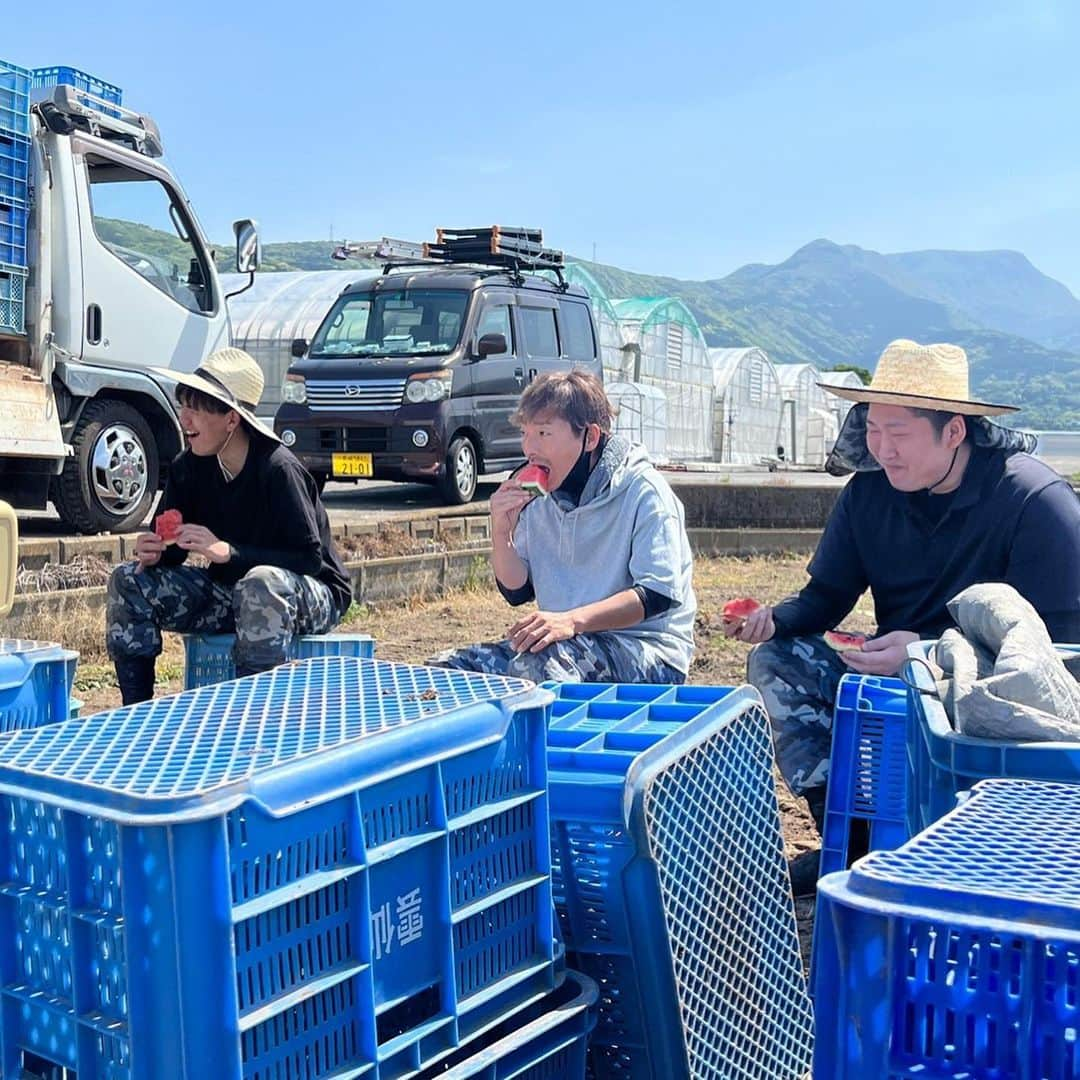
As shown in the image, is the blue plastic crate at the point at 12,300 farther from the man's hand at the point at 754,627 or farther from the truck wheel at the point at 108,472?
the man's hand at the point at 754,627

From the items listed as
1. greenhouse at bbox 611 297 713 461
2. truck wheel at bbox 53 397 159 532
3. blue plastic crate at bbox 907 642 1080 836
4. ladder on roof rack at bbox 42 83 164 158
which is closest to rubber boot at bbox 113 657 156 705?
blue plastic crate at bbox 907 642 1080 836

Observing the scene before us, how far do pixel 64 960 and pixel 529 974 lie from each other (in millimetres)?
650

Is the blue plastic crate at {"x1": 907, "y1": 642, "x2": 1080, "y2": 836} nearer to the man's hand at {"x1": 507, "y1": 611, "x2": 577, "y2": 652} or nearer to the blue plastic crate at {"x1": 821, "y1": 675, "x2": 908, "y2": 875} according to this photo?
the blue plastic crate at {"x1": 821, "y1": 675, "x2": 908, "y2": 875}

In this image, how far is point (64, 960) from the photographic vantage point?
1499mm

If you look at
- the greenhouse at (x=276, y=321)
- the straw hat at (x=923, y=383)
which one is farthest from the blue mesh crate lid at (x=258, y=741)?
the greenhouse at (x=276, y=321)

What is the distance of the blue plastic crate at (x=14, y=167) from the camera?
6891 millimetres

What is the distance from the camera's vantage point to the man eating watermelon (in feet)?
10.4

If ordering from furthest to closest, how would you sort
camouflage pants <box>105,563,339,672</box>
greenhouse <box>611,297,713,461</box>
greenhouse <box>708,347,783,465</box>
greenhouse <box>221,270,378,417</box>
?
greenhouse <box>708,347,783,465</box>
greenhouse <box>611,297,713,461</box>
greenhouse <box>221,270,378,417</box>
camouflage pants <box>105,563,339,672</box>

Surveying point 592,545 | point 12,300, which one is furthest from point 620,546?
point 12,300

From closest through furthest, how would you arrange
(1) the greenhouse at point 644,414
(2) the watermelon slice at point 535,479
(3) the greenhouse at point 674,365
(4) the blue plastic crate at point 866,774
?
1. (4) the blue plastic crate at point 866,774
2. (2) the watermelon slice at point 535,479
3. (1) the greenhouse at point 644,414
4. (3) the greenhouse at point 674,365

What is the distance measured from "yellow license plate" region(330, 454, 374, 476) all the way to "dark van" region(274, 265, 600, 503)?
1 centimetres

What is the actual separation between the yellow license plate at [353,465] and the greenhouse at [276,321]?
9.91 metres

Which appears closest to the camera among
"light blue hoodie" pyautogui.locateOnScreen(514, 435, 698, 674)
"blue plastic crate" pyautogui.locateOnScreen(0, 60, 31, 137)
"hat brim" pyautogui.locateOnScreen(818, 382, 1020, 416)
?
"hat brim" pyautogui.locateOnScreen(818, 382, 1020, 416)

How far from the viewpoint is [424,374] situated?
11078mm
